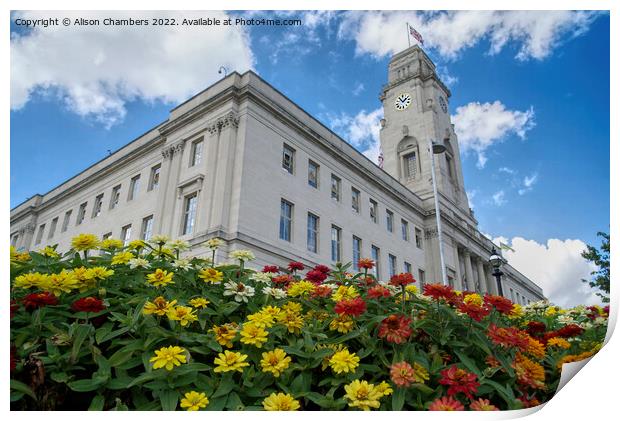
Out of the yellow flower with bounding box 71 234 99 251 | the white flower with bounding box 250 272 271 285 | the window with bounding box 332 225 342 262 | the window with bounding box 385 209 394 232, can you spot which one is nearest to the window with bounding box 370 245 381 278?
the window with bounding box 385 209 394 232

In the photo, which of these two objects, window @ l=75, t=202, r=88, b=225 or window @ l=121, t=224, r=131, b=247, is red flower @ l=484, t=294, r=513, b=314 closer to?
window @ l=121, t=224, r=131, b=247

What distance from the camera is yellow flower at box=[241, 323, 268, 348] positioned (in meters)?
2.29

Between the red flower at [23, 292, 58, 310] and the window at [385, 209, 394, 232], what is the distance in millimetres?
24952

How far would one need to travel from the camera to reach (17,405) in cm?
205

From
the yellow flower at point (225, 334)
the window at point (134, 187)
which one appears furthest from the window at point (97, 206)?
the yellow flower at point (225, 334)

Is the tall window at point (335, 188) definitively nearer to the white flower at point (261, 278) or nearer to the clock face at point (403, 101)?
the clock face at point (403, 101)

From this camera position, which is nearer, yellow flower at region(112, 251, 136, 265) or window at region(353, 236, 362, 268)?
yellow flower at region(112, 251, 136, 265)
